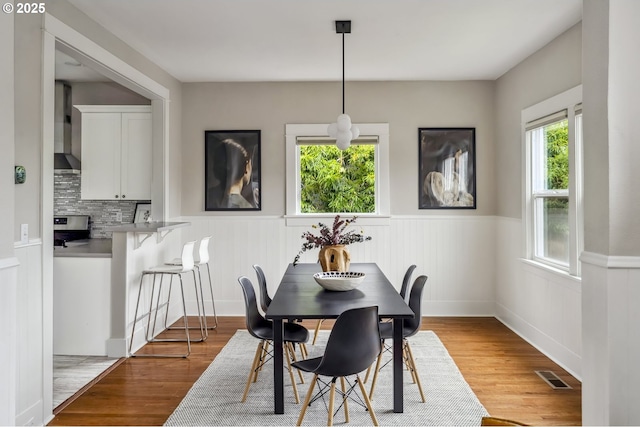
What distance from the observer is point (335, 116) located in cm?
509

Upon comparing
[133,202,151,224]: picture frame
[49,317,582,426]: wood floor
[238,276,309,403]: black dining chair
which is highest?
[133,202,151,224]: picture frame

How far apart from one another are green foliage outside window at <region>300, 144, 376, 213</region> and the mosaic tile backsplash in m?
2.05

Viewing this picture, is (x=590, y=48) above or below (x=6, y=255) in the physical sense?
above

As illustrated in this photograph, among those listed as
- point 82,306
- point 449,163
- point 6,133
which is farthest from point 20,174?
point 449,163

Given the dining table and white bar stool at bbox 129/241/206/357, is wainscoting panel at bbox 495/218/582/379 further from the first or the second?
white bar stool at bbox 129/241/206/357

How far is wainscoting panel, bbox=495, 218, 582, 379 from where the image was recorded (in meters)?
3.36

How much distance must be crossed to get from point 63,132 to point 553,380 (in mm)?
5389

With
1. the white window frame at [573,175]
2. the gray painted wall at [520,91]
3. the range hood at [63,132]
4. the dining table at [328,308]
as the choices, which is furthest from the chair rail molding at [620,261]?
the range hood at [63,132]

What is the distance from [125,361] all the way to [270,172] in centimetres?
250

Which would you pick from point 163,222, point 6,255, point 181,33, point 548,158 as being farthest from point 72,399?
point 548,158

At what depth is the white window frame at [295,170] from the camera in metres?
5.04

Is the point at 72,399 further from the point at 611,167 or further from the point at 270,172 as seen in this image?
the point at 611,167

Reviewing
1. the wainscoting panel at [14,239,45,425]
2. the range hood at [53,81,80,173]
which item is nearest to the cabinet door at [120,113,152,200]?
the range hood at [53,81,80,173]

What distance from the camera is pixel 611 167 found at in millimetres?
1885
